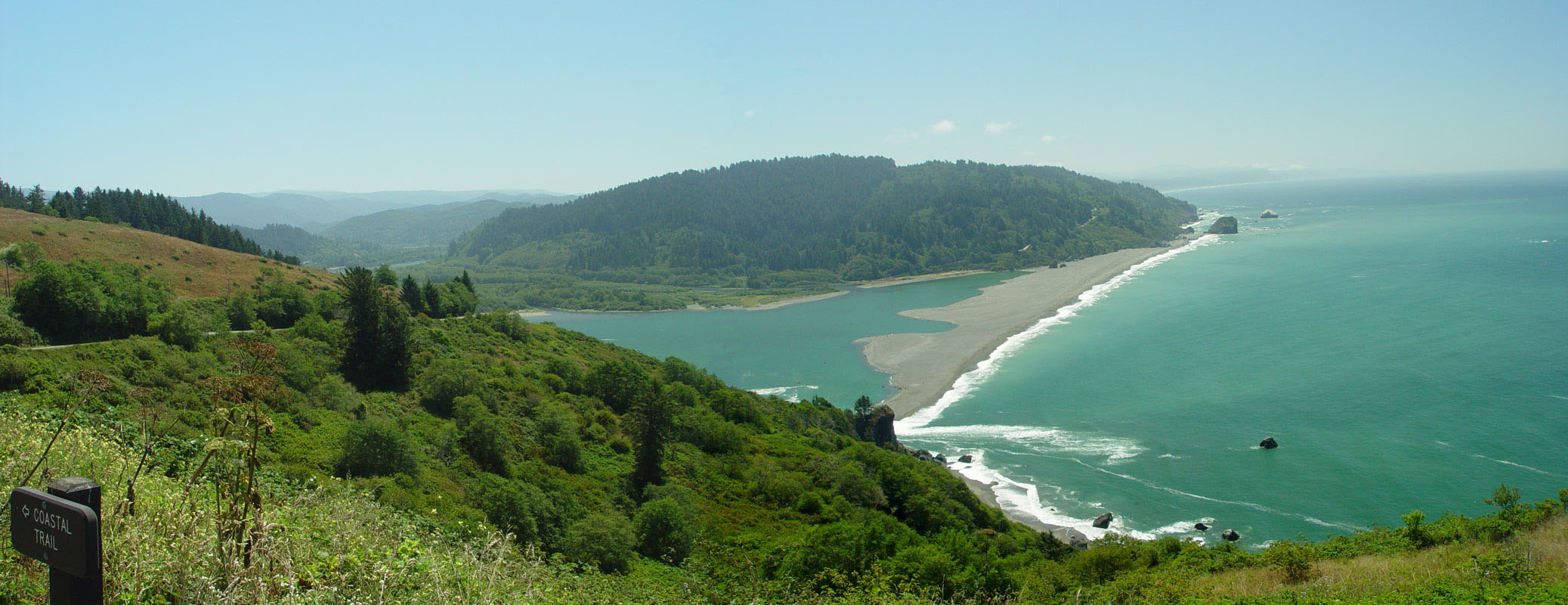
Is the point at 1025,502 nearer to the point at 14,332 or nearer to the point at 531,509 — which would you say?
the point at 531,509

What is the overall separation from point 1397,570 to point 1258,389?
40.4 meters

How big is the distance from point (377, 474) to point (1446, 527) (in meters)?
26.0

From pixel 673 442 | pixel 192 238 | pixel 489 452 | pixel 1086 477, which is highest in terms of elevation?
pixel 192 238

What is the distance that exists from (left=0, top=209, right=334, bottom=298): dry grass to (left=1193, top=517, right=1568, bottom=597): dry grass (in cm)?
4237

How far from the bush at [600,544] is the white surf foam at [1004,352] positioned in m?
32.7

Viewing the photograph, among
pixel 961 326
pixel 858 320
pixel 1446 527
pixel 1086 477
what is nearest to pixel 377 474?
pixel 1446 527

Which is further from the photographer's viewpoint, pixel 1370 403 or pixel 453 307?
pixel 453 307

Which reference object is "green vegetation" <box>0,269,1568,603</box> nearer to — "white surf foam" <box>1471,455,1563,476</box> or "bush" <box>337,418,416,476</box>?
"bush" <box>337,418,416,476</box>

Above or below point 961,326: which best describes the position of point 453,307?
above

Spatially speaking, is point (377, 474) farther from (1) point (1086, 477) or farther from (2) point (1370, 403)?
(2) point (1370, 403)

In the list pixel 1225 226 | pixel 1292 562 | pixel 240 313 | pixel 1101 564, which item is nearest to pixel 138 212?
pixel 240 313

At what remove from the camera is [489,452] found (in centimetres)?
2366

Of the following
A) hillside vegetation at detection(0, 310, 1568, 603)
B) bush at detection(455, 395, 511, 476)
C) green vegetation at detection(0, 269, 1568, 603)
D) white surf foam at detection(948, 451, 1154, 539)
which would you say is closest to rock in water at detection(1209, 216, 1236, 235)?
white surf foam at detection(948, 451, 1154, 539)

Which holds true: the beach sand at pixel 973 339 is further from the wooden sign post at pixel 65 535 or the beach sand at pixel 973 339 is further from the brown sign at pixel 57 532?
the brown sign at pixel 57 532
